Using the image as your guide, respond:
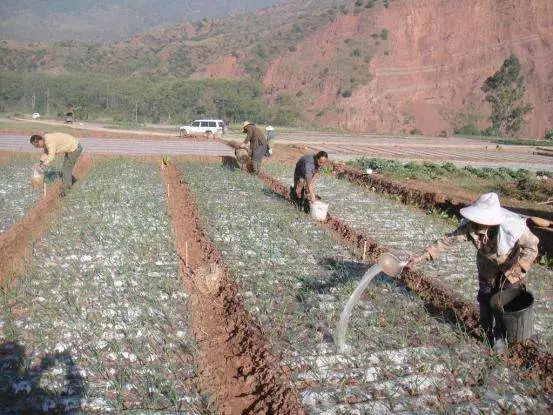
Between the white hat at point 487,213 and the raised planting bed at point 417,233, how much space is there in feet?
5.51

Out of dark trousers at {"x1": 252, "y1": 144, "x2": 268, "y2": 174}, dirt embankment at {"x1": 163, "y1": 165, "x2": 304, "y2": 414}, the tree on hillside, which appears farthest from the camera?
the tree on hillside

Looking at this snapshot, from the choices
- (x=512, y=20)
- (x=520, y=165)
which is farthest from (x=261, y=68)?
(x=520, y=165)

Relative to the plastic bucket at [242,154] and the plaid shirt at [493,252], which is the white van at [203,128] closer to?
the plastic bucket at [242,154]

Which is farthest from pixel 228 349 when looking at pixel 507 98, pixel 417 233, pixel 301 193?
pixel 507 98

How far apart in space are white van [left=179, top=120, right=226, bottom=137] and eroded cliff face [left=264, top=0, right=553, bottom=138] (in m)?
25.6

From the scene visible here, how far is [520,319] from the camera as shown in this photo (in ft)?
15.6

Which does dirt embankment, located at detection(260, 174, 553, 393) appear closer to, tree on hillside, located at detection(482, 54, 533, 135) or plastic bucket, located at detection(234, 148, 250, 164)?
plastic bucket, located at detection(234, 148, 250, 164)

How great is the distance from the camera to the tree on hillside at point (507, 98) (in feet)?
175

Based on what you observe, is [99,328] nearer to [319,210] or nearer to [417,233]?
[319,210]

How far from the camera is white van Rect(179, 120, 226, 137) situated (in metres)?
34.1

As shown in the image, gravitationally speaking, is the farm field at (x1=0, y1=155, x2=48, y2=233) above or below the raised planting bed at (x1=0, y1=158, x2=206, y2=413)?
above

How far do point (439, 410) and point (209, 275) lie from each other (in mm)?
3376

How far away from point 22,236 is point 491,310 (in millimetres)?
7015

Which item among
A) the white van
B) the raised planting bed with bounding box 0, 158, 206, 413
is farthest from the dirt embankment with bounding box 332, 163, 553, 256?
the white van
